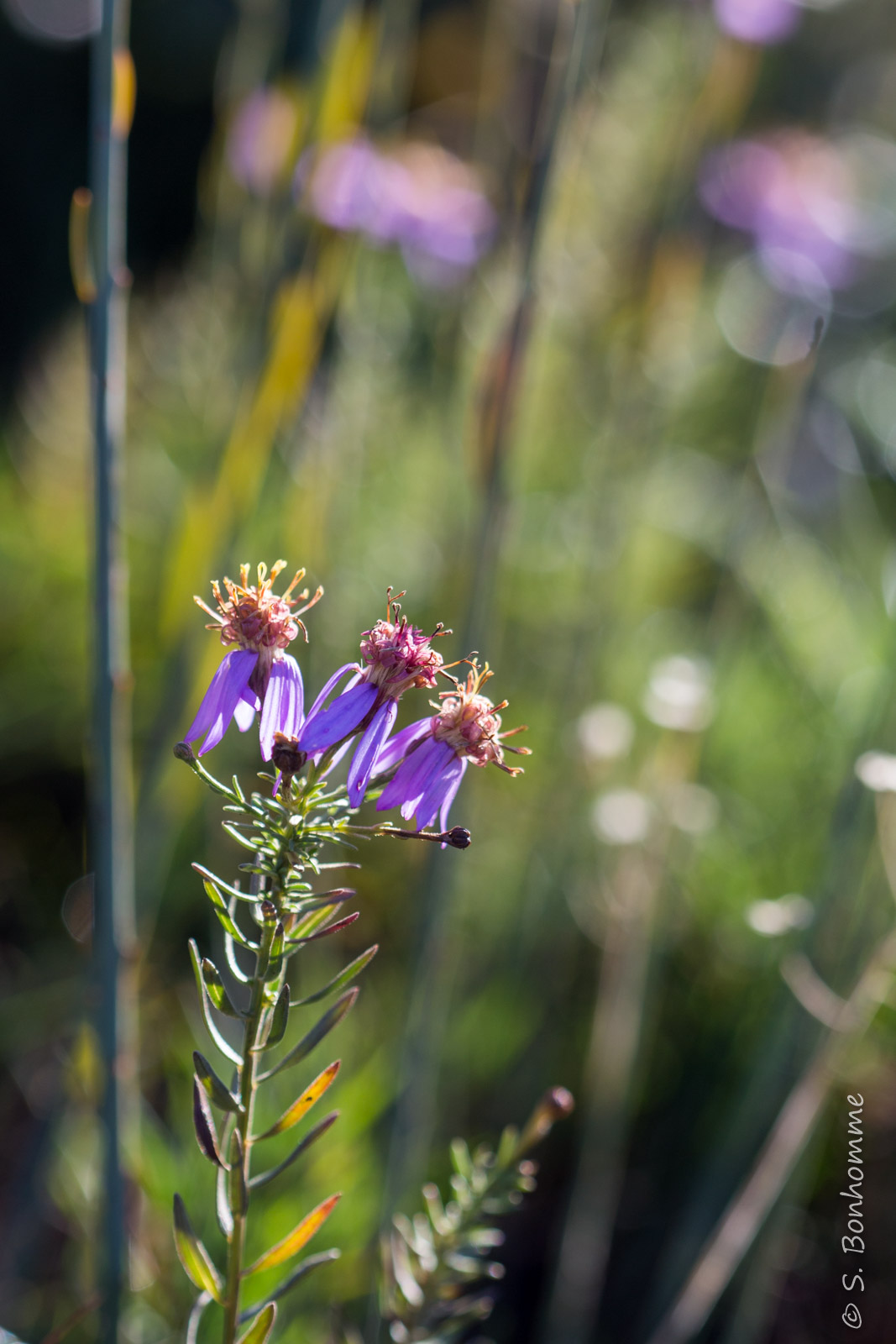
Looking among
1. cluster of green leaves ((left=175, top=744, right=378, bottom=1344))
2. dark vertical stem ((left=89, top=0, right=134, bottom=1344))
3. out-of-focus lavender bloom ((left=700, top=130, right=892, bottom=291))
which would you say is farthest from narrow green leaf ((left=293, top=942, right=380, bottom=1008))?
out-of-focus lavender bloom ((left=700, top=130, right=892, bottom=291))

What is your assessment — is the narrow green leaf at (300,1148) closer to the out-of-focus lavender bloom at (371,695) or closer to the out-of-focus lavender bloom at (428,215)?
the out-of-focus lavender bloom at (371,695)

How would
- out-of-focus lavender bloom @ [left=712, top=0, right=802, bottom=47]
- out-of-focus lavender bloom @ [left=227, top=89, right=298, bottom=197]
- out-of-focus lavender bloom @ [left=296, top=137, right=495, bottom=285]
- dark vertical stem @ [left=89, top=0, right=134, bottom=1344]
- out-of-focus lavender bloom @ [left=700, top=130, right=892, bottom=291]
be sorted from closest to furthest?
dark vertical stem @ [left=89, top=0, right=134, bottom=1344]
out-of-focus lavender bloom @ [left=227, top=89, right=298, bottom=197]
out-of-focus lavender bloom @ [left=712, top=0, right=802, bottom=47]
out-of-focus lavender bloom @ [left=296, top=137, right=495, bottom=285]
out-of-focus lavender bloom @ [left=700, top=130, right=892, bottom=291]

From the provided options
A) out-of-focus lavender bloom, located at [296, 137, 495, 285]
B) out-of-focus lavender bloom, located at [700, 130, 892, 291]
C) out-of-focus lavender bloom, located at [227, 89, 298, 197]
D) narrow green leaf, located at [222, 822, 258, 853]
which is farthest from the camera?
out-of-focus lavender bloom, located at [700, 130, 892, 291]

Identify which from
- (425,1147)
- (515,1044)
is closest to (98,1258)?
(425,1147)

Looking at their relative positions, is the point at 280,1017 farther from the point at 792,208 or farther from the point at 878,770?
the point at 792,208

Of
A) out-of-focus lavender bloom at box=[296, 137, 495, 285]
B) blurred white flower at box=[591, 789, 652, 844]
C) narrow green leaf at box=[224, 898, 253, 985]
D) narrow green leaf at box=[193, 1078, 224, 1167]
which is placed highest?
out-of-focus lavender bloom at box=[296, 137, 495, 285]

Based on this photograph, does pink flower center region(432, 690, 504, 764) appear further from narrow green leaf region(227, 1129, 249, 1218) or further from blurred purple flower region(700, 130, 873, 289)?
blurred purple flower region(700, 130, 873, 289)

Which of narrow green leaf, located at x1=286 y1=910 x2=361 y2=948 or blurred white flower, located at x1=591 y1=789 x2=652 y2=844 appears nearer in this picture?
narrow green leaf, located at x1=286 y1=910 x2=361 y2=948

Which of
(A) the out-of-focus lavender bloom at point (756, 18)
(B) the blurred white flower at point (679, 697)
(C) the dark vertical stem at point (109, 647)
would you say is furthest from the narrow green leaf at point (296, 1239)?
(A) the out-of-focus lavender bloom at point (756, 18)
